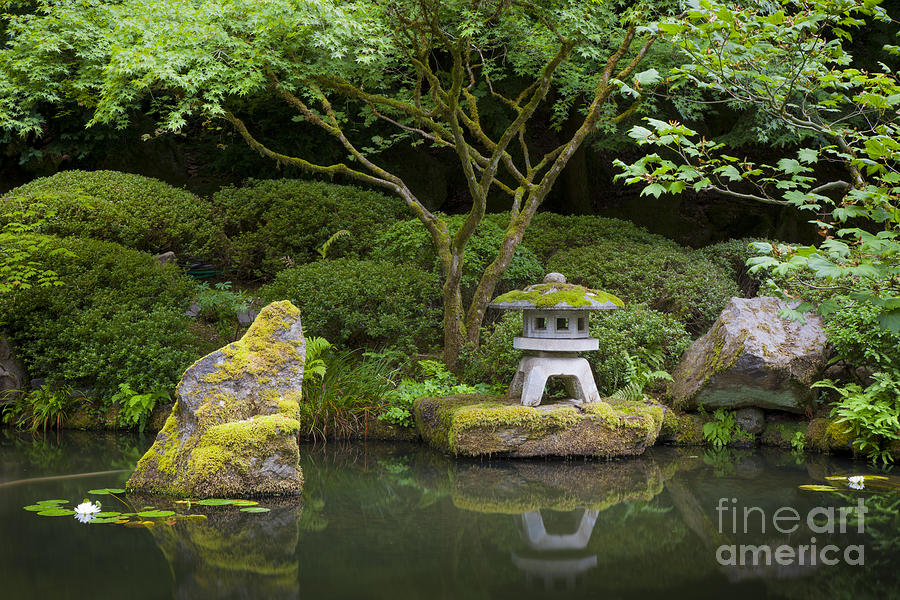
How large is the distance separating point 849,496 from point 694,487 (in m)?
1.07

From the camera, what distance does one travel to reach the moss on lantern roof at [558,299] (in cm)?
657

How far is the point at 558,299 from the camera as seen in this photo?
21.6 feet

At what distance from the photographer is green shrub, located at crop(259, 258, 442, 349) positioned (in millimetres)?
8492

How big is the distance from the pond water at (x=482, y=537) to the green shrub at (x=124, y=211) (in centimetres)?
444

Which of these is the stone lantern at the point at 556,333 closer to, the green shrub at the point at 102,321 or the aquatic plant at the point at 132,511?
the aquatic plant at the point at 132,511

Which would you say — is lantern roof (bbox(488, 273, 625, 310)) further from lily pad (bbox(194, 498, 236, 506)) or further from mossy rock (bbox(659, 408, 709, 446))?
lily pad (bbox(194, 498, 236, 506))

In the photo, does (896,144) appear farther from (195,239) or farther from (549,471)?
(195,239)

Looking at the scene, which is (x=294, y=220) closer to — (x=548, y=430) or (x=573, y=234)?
(x=573, y=234)

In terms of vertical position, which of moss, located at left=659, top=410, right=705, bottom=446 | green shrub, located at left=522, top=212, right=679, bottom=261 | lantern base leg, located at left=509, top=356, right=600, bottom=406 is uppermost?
green shrub, located at left=522, top=212, right=679, bottom=261

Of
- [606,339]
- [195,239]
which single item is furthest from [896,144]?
[195,239]

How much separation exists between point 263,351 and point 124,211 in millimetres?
5446

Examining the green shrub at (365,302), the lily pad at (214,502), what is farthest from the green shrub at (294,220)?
the lily pad at (214,502)

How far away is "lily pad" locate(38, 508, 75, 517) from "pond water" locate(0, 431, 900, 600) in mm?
123

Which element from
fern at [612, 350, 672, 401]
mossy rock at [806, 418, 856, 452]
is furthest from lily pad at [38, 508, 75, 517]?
mossy rock at [806, 418, 856, 452]
